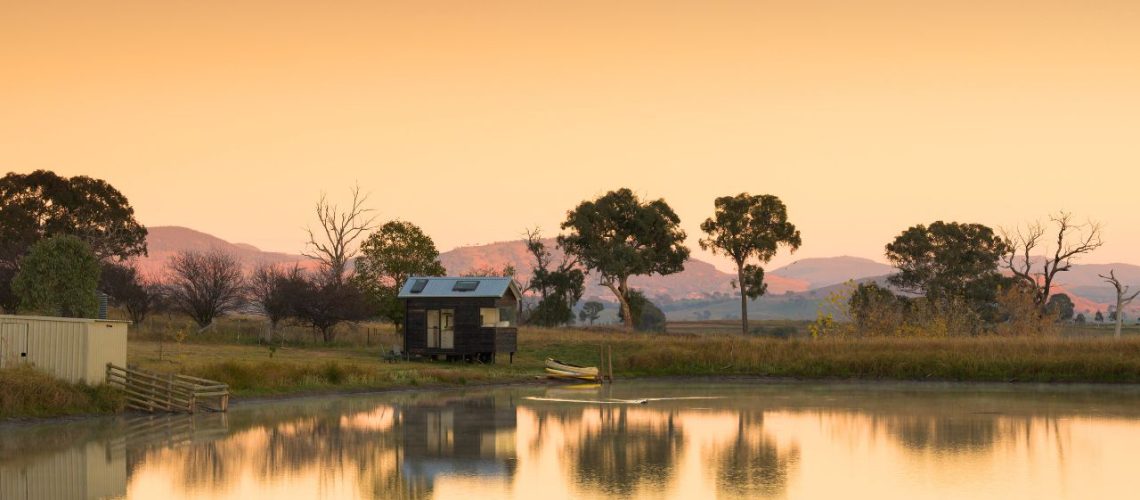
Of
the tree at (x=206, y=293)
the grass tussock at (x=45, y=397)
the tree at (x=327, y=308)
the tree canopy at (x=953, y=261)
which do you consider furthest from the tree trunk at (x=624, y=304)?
the grass tussock at (x=45, y=397)

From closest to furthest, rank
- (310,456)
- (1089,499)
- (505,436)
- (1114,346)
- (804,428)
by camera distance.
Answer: (1089,499) < (310,456) < (505,436) < (804,428) < (1114,346)

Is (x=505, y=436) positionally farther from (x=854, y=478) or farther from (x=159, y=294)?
(x=159, y=294)

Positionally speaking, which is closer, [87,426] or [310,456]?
[310,456]

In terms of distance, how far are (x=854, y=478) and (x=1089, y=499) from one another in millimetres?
4649

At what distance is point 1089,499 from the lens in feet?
73.1

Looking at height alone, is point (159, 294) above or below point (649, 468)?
above

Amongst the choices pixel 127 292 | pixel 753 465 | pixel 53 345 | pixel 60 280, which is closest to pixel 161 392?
pixel 53 345

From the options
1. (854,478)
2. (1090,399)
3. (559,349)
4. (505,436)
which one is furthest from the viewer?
(559,349)

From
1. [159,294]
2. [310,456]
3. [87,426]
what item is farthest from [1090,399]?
[159,294]

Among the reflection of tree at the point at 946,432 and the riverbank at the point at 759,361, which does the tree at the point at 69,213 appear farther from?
the reflection of tree at the point at 946,432

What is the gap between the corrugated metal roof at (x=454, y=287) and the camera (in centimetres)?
6669

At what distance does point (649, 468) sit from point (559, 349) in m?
48.6

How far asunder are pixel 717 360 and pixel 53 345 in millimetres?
37663

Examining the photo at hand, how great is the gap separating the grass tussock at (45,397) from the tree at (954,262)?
280ft
